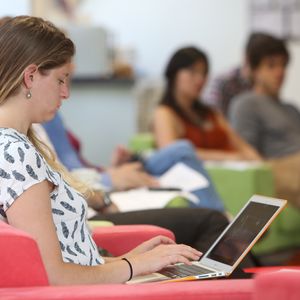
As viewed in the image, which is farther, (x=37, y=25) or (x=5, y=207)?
(x=37, y=25)

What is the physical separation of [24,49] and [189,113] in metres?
2.94

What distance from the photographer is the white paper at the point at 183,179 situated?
3.59 m

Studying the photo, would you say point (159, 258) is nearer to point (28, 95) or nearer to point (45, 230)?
point (45, 230)

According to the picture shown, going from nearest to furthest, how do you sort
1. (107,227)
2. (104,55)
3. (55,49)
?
(55,49) → (107,227) → (104,55)

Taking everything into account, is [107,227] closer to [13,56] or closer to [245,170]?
[13,56]

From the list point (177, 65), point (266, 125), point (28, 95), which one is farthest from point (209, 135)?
point (28, 95)

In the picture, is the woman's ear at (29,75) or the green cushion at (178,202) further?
the green cushion at (178,202)

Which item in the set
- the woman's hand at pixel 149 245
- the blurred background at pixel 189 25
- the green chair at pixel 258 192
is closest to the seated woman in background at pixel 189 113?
the green chair at pixel 258 192

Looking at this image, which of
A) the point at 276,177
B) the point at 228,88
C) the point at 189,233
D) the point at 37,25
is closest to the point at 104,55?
the point at 228,88

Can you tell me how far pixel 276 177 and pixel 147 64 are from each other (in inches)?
98.6

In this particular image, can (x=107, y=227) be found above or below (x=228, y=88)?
above

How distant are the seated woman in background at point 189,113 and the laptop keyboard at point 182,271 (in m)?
2.55

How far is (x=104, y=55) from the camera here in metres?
5.54

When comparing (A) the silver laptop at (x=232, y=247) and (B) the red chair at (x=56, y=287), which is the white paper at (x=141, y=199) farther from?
(B) the red chair at (x=56, y=287)
